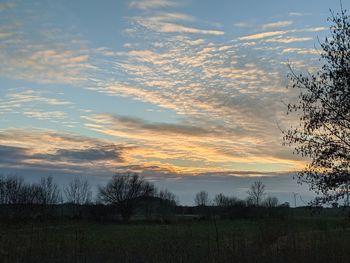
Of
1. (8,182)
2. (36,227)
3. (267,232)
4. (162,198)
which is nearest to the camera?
(36,227)

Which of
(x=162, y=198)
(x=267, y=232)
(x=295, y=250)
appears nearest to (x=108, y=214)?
(x=162, y=198)

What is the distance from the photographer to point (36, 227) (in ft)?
59.6

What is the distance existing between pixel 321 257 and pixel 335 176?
3589 mm

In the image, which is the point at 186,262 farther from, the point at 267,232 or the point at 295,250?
the point at 267,232

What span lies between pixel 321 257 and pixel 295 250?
1.25 m

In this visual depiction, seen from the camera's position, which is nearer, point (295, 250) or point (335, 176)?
point (335, 176)

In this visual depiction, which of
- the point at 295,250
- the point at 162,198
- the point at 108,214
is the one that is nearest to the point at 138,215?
the point at 108,214

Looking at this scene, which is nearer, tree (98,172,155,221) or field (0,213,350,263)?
field (0,213,350,263)

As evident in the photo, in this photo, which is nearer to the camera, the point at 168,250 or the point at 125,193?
the point at 168,250

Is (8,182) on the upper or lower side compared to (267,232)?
upper

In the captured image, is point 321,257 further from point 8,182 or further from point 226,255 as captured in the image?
point 8,182

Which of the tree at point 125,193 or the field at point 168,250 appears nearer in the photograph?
the field at point 168,250

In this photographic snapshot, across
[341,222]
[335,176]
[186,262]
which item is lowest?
[186,262]

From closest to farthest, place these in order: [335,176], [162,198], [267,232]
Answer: [335,176], [267,232], [162,198]
